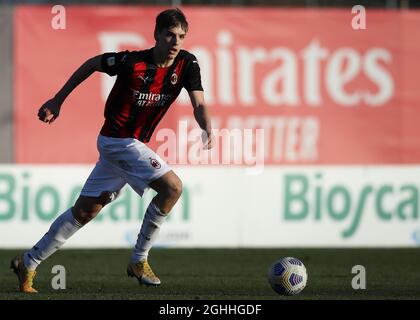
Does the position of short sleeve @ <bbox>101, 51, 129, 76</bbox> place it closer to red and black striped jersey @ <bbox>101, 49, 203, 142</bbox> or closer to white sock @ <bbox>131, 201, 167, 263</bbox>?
red and black striped jersey @ <bbox>101, 49, 203, 142</bbox>

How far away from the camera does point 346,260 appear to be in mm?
12680

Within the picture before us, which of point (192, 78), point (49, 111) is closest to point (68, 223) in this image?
point (49, 111)

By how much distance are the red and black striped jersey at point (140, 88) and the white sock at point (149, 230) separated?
1.90ft

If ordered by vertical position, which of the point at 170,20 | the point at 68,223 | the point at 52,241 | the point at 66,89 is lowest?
the point at 52,241

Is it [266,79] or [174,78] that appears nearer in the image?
[174,78]

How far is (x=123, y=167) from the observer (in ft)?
28.8

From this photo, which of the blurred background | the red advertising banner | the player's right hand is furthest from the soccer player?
the red advertising banner

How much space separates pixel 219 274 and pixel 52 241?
96.0 inches

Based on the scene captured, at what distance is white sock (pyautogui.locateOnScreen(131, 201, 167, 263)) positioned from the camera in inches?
348

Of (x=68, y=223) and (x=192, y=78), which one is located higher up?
(x=192, y=78)

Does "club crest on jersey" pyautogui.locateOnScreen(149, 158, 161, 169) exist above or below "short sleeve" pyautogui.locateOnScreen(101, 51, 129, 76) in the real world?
below

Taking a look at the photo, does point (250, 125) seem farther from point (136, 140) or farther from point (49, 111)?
point (49, 111)

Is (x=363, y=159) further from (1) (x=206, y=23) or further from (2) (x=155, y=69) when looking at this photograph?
(2) (x=155, y=69)

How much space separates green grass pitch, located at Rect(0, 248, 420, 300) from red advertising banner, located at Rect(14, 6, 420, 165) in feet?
5.11
